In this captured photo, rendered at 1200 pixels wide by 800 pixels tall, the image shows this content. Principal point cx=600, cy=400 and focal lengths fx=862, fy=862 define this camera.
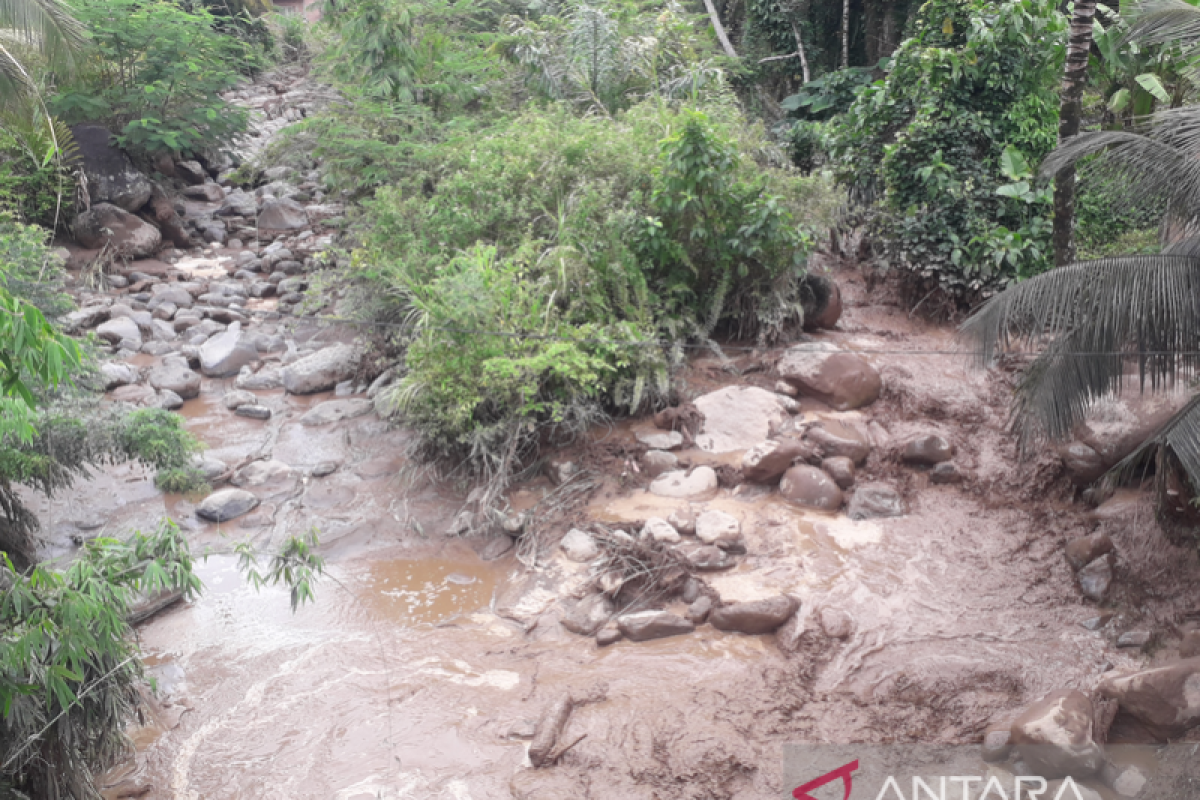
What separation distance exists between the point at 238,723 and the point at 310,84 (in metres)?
17.9

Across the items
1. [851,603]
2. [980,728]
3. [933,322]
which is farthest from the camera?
[933,322]

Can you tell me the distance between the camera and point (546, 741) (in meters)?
5.07

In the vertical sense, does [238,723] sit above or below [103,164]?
below

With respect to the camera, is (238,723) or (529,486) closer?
(238,723)

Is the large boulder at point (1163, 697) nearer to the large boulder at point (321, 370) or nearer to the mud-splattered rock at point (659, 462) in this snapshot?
the mud-splattered rock at point (659, 462)

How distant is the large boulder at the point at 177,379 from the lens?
10.4m

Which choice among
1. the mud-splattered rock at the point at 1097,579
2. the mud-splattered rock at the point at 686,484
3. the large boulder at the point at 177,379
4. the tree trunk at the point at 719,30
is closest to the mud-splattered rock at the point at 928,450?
the mud-splattered rock at the point at 1097,579

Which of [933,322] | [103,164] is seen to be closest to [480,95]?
[103,164]

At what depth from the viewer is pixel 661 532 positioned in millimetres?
6785

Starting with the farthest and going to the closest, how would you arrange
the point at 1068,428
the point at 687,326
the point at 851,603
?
Answer: the point at 687,326 → the point at 851,603 → the point at 1068,428

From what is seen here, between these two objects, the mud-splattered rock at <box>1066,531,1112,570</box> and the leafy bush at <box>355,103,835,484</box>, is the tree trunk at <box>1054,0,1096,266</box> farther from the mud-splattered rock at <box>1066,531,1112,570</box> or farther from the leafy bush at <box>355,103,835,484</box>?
the mud-splattered rock at <box>1066,531,1112,570</box>

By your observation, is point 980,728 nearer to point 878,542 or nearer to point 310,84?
point 878,542

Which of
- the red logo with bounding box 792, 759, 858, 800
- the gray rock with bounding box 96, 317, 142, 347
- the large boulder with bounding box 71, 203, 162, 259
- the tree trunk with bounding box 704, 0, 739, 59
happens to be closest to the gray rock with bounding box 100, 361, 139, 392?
the gray rock with bounding box 96, 317, 142, 347

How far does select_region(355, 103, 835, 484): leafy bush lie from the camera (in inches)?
308
